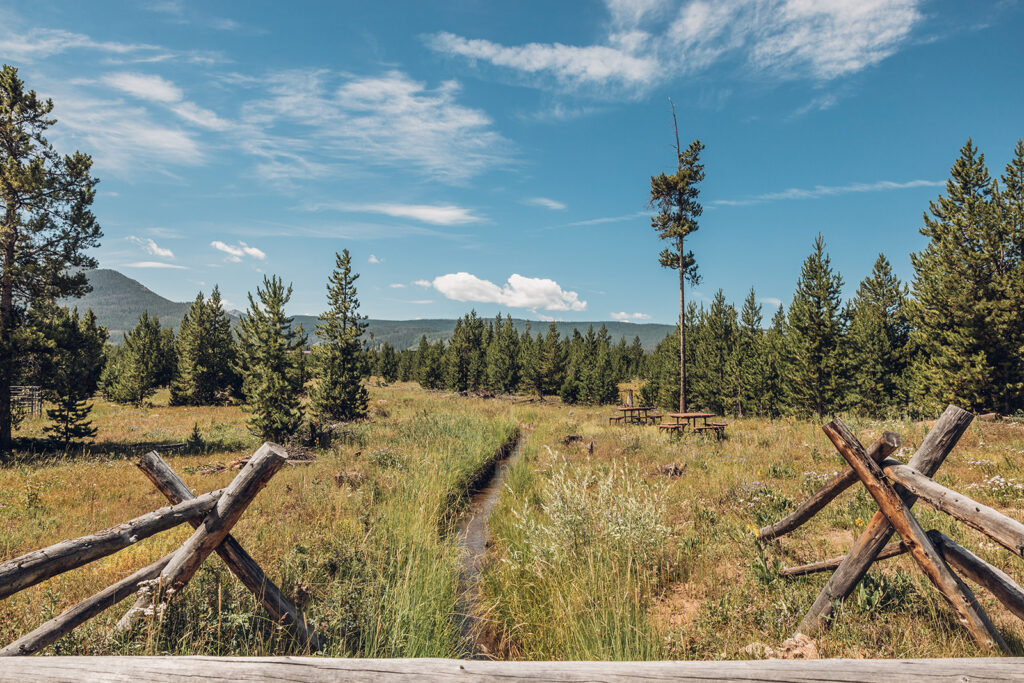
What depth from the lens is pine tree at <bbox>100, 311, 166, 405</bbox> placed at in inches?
1319

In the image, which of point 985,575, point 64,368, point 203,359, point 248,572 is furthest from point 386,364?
point 985,575

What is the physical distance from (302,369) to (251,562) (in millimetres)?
14442

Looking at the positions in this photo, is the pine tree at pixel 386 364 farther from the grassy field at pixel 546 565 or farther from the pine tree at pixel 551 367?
the grassy field at pixel 546 565

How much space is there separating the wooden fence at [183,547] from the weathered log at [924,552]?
482 cm

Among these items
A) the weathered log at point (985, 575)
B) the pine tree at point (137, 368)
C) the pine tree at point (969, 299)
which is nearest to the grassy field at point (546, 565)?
the weathered log at point (985, 575)

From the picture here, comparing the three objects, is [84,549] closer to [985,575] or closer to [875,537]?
[875,537]

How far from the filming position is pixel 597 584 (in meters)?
4.47

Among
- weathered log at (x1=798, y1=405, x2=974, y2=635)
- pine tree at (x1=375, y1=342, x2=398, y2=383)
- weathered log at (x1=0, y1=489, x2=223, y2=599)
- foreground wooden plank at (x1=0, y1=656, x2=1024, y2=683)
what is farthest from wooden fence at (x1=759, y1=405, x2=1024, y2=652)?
pine tree at (x1=375, y1=342, x2=398, y2=383)

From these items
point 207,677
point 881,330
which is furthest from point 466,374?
point 207,677

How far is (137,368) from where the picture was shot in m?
33.4

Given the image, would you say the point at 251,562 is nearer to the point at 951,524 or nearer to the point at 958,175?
the point at 951,524

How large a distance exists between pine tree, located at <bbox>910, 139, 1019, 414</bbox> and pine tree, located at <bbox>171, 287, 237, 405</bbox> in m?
42.9

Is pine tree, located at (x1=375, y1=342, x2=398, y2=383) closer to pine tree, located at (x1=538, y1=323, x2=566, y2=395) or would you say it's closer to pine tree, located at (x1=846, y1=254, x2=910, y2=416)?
pine tree, located at (x1=538, y1=323, x2=566, y2=395)

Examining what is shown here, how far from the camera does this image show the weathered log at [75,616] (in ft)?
9.34
